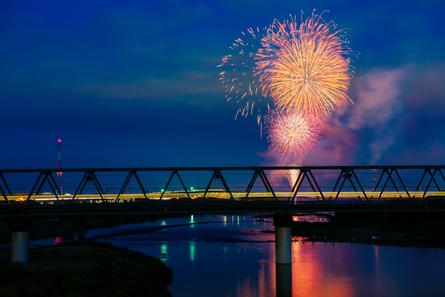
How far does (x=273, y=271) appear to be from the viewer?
234ft

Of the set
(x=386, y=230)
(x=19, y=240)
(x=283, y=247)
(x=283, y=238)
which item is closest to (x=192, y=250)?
(x=283, y=247)

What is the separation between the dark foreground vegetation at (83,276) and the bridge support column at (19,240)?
147 centimetres

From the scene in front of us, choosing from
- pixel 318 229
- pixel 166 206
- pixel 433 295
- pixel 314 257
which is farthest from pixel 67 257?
pixel 318 229

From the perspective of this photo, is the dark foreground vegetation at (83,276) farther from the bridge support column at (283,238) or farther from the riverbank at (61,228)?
the riverbank at (61,228)

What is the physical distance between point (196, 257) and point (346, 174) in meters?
26.3

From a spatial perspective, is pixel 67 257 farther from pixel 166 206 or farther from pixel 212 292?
pixel 212 292

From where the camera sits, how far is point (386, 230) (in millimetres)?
132125

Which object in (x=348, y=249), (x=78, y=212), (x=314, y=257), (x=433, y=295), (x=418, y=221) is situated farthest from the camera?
(x=418, y=221)

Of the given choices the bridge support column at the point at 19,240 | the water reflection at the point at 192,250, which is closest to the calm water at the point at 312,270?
the water reflection at the point at 192,250

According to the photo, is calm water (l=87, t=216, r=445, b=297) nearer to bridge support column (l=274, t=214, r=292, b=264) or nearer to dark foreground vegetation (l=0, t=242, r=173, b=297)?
bridge support column (l=274, t=214, r=292, b=264)

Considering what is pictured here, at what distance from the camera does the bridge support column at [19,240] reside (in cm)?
6650

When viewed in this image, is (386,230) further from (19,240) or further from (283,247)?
(19,240)

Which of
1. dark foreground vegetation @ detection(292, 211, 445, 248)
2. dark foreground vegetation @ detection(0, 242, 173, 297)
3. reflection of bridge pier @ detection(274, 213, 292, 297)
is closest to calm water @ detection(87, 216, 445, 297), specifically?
reflection of bridge pier @ detection(274, 213, 292, 297)

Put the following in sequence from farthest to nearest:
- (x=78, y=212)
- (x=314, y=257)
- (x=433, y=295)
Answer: (x=314, y=257), (x=78, y=212), (x=433, y=295)
